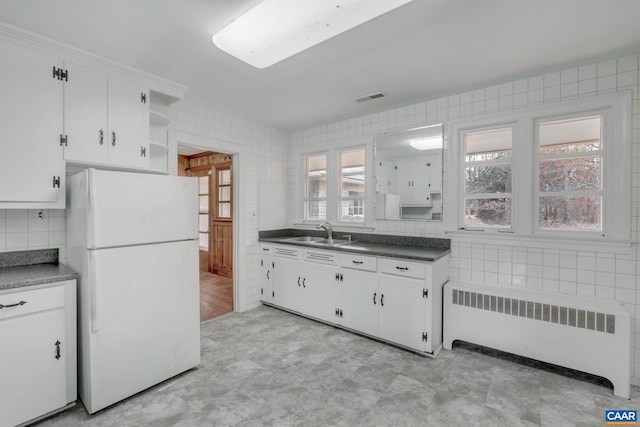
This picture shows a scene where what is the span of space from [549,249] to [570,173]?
672mm

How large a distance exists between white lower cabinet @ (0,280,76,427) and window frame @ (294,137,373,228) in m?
Answer: 2.77

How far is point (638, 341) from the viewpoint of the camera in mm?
2223

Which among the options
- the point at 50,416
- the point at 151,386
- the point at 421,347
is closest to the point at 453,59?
the point at 421,347

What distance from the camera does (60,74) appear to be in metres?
2.05

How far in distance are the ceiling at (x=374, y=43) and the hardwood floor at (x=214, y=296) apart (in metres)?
2.54

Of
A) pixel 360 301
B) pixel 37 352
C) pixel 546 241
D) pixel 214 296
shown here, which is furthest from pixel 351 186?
pixel 37 352

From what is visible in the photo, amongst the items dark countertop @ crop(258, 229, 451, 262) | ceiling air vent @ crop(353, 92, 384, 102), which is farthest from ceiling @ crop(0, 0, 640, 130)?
dark countertop @ crop(258, 229, 451, 262)

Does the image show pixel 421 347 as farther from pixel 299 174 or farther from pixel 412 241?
pixel 299 174

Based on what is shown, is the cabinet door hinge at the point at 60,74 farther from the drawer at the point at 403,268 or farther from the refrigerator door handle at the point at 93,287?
the drawer at the point at 403,268

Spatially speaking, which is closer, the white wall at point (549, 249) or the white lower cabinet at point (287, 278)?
the white wall at point (549, 249)

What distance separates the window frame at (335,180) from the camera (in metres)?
3.65

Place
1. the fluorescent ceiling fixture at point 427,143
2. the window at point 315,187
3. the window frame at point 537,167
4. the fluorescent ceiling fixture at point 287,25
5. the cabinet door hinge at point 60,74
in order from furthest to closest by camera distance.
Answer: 1. the window at point 315,187
2. the fluorescent ceiling fixture at point 427,143
3. the window frame at point 537,167
4. the cabinet door hinge at point 60,74
5. the fluorescent ceiling fixture at point 287,25

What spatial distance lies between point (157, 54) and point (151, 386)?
2.47m

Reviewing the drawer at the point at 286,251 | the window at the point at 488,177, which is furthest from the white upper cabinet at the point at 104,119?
the window at the point at 488,177
